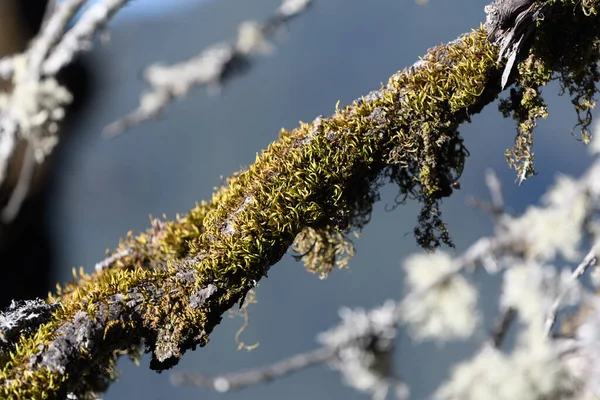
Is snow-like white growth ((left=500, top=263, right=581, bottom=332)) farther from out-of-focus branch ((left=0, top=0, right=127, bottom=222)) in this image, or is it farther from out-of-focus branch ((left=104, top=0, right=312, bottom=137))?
out-of-focus branch ((left=0, top=0, right=127, bottom=222))

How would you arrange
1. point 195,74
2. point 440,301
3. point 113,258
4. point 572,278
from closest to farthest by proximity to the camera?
point 113,258
point 572,278
point 195,74
point 440,301

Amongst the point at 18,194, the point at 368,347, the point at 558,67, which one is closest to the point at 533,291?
the point at 368,347

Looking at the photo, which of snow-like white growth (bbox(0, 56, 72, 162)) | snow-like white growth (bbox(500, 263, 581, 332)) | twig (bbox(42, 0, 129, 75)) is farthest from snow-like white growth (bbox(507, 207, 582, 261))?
snow-like white growth (bbox(0, 56, 72, 162))

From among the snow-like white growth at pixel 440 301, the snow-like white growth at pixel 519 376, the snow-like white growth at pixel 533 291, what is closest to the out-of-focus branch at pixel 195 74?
the snow-like white growth at pixel 440 301

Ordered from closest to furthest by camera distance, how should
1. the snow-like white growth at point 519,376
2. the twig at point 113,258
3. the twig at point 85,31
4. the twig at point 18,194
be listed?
the twig at point 113,258
the twig at point 85,31
the snow-like white growth at point 519,376
the twig at point 18,194

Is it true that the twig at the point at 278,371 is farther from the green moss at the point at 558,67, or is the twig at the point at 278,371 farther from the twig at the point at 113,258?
the green moss at the point at 558,67

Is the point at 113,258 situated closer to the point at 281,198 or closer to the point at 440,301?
the point at 281,198
